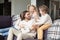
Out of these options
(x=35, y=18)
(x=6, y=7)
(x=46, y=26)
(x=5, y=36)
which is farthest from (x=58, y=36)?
(x=6, y=7)

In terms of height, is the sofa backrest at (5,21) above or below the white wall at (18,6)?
below

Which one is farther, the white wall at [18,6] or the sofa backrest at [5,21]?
the white wall at [18,6]

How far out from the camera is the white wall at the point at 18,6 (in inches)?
257

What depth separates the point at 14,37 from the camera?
3623 millimetres

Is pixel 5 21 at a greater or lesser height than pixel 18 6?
lesser

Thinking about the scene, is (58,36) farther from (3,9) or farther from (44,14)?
(3,9)

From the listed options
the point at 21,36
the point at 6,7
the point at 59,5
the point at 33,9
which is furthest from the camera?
the point at 6,7

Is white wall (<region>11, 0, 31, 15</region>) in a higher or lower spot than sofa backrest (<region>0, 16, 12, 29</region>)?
higher

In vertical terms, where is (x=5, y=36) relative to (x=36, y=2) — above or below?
below

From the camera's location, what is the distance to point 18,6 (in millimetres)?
6660

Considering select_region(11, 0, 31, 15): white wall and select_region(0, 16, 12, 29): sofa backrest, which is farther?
select_region(11, 0, 31, 15): white wall

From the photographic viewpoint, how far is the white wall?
6.54m

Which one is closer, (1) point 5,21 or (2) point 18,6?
(1) point 5,21

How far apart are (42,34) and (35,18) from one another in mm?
487
